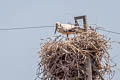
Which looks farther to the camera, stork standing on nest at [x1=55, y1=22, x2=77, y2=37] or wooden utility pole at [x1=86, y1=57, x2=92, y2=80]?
stork standing on nest at [x1=55, y1=22, x2=77, y2=37]

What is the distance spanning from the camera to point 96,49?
11.0m

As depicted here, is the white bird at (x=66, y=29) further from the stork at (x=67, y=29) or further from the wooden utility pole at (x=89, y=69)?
the wooden utility pole at (x=89, y=69)

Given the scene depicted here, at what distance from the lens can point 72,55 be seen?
10.9m

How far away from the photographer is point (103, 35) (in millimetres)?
11164

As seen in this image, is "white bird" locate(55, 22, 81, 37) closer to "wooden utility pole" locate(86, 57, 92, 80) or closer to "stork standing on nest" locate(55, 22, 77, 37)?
"stork standing on nest" locate(55, 22, 77, 37)

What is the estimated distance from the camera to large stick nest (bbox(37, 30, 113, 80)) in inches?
429

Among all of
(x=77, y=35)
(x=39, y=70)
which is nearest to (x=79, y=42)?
(x=77, y=35)

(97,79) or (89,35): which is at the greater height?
(89,35)

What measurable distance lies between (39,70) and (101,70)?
1.31 metres

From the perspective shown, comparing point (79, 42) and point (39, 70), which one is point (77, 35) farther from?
point (39, 70)

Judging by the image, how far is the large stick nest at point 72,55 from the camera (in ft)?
35.8

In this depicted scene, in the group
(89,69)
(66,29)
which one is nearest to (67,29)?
(66,29)

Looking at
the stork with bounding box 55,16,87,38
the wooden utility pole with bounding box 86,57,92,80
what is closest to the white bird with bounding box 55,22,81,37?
the stork with bounding box 55,16,87,38

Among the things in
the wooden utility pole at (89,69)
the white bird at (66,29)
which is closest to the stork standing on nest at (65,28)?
the white bird at (66,29)
